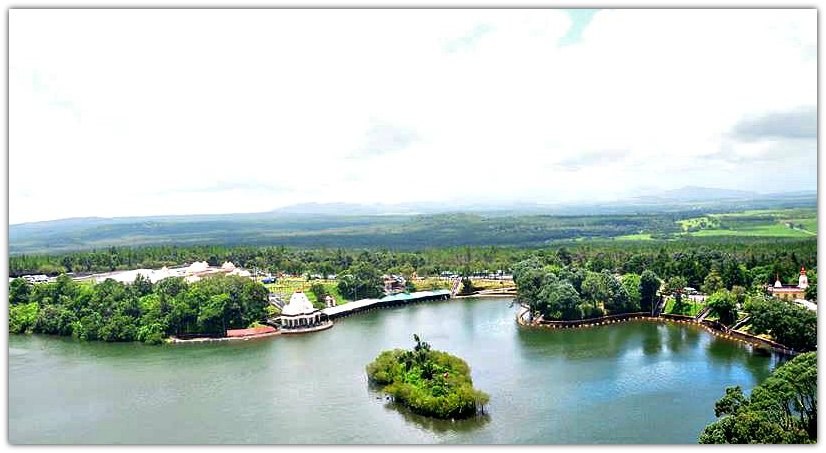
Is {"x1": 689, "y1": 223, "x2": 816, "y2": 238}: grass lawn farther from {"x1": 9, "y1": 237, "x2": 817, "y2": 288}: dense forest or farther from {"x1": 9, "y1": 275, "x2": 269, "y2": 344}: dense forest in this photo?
{"x1": 9, "y1": 275, "x2": 269, "y2": 344}: dense forest

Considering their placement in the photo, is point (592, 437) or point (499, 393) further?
point (499, 393)

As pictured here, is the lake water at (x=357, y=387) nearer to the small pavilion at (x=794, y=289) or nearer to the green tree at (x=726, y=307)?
the green tree at (x=726, y=307)

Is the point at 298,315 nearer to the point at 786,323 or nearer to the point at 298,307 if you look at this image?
the point at 298,307

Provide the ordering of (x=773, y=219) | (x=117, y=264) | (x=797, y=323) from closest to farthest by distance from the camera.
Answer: (x=797, y=323) < (x=117, y=264) < (x=773, y=219)

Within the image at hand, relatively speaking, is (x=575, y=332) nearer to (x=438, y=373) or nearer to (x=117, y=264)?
(x=438, y=373)

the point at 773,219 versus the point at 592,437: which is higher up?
the point at 773,219

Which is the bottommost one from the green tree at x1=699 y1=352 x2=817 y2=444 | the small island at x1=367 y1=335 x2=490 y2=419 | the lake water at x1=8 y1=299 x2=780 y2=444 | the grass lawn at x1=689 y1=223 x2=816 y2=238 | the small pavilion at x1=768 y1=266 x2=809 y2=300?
the lake water at x1=8 y1=299 x2=780 y2=444

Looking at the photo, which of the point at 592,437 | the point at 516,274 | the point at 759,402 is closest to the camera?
the point at 759,402

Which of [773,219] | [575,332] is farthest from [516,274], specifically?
[773,219]

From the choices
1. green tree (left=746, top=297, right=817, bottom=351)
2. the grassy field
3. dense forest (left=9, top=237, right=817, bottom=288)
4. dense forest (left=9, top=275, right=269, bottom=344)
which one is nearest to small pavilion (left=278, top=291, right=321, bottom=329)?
dense forest (left=9, top=275, right=269, bottom=344)
